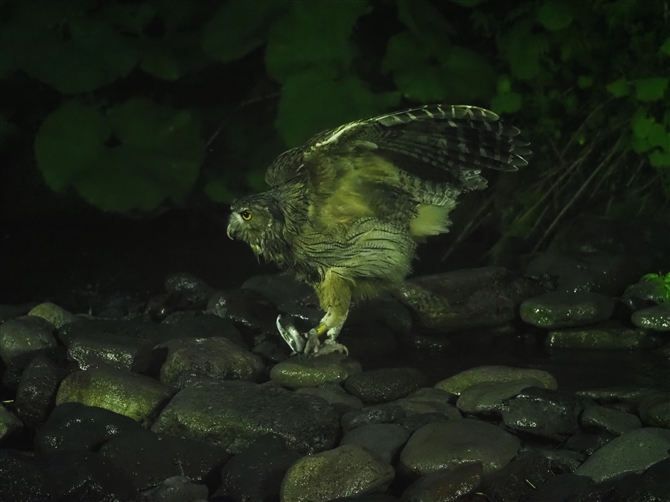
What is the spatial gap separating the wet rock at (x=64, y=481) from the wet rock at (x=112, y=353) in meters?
1.41

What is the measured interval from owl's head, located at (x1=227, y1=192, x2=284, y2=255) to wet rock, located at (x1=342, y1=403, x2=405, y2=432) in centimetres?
135

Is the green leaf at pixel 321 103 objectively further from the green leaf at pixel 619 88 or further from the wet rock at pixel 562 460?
the wet rock at pixel 562 460

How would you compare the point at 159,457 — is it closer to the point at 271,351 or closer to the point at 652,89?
the point at 271,351

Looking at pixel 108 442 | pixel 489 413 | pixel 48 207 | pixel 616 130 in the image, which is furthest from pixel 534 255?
pixel 48 207

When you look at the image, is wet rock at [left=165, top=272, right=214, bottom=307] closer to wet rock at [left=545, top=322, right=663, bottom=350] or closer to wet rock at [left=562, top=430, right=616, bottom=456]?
wet rock at [left=545, top=322, right=663, bottom=350]

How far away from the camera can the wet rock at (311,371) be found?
537 centimetres

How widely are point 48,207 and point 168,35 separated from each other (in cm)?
232

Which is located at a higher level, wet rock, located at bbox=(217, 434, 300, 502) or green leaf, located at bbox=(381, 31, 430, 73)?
green leaf, located at bbox=(381, 31, 430, 73)

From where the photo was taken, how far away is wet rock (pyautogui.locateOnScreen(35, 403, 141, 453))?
4.47 metres

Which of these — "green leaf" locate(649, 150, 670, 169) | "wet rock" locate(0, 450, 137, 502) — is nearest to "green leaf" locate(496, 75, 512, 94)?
"green leaf" locate(649, 150, 670, 169)

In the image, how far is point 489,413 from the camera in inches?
189

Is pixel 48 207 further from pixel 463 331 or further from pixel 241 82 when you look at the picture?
pixel 463 331

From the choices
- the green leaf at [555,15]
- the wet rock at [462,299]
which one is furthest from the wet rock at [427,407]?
the green leaf at [555,15]

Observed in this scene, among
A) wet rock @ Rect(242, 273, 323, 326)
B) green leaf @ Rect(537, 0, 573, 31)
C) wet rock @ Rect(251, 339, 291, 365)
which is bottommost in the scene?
wet rock @ Rect(242, 273, 323, 326)
